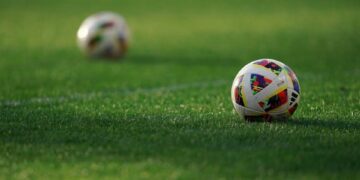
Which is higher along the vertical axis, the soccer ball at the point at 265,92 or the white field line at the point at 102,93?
the soccer ball at the point at 265,92

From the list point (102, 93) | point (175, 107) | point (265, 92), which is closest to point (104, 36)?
point (102, 93)

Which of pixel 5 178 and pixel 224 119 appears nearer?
pixel 5 178

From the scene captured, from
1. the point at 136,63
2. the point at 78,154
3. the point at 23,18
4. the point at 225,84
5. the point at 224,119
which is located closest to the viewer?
the point at 78,154

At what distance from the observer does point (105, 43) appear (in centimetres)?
1698

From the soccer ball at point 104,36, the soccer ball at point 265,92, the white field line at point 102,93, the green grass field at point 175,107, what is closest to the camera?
the green grass field at point 175,107

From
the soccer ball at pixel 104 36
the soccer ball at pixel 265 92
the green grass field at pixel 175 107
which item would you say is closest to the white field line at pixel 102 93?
the green grass field at pixel 175 107

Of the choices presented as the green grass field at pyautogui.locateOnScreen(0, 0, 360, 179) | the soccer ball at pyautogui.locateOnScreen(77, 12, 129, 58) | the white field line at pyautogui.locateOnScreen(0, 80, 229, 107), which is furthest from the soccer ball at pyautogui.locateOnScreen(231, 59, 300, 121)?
the soccer ball at pyautogui.locateOnScreen(77, 12, 129, 58)

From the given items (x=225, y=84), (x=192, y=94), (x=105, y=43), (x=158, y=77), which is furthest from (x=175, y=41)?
(x=192, y=94)

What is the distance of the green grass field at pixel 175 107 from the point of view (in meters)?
6.38

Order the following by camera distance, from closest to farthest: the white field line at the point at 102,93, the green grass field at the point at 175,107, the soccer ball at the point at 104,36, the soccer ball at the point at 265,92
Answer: the green grass field at the point at 175,107
the soccer ball at the point at 265,92
the white field line at the point at 102,93
the soccer ball at the point at 104,36

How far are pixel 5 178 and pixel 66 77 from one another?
795 centimetres

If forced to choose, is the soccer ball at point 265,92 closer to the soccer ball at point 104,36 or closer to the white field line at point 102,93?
the white field line at point 102,93

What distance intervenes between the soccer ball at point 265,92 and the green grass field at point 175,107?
22 cm

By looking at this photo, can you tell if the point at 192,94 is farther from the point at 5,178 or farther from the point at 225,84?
the point at 5,178
